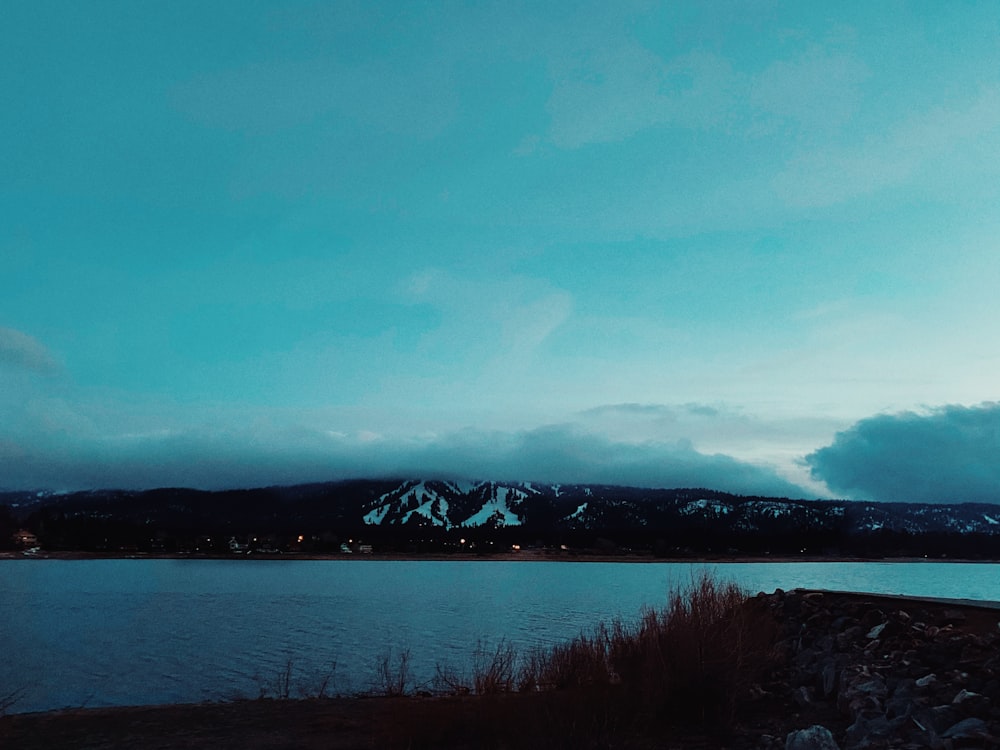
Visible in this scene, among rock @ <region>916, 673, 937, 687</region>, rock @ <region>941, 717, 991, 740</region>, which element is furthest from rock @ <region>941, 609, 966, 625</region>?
rock @ <region>941, 717, 991, 740</region>

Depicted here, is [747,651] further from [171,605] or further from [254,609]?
[171,605]

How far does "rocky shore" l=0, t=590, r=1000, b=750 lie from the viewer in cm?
915

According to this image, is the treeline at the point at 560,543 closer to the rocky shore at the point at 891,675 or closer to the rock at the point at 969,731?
the rocky shore at the point at 891,675

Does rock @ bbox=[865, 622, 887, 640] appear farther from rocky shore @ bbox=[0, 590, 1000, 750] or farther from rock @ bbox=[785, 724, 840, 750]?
rock @ bbox=[785, 724, 840, 750]

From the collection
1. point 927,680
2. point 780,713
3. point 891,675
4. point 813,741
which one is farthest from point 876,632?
point 813,741

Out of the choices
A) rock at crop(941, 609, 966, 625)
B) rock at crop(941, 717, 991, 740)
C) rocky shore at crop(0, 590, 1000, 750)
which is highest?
rock at crop(941, 609, 966, 625)

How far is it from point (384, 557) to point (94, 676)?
150021mm

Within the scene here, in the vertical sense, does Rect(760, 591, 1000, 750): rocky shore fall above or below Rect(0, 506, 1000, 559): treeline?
above

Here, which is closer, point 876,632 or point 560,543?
point 876,632

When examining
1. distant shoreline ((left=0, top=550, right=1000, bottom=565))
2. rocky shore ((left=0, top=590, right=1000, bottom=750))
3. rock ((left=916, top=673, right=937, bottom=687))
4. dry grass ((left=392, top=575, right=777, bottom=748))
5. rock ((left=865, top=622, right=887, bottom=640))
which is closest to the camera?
rocky shore ((left=0, top=590, right=1000, bottom=750))

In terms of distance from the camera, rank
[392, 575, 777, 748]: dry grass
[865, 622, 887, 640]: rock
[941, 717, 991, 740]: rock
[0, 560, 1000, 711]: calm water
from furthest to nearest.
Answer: [0, 560, 1000, 711]: calm water < [865, 622, 887, 640]: rock < [392, 575, 777, 748]: dry grass < [941, 717, 991, 740]: rock

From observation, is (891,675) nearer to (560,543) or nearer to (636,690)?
(636,690)

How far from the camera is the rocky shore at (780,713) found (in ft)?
30.0

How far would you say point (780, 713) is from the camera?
12.8m
